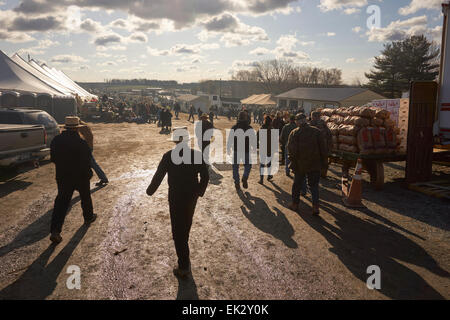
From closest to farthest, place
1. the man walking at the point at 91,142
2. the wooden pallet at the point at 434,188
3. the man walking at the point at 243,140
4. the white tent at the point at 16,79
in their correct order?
the wooden pallet at the point at 434,188 → the man walking at the point at 91,142 → the man walking at the point at 243,140 → the white tent at the point at 16,79

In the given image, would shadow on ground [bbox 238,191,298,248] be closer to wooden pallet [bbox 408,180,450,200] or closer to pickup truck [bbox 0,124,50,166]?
wooden pallet [bbox 408,180,450,200]

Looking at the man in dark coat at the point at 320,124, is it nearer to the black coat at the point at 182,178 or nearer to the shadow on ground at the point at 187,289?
the black coat at the point at 182,178

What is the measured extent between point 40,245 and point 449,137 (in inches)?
396

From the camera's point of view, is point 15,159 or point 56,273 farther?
point 15,159

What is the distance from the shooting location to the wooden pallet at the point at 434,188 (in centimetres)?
732

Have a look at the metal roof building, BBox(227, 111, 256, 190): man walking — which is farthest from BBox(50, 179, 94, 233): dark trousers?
the metal roof building

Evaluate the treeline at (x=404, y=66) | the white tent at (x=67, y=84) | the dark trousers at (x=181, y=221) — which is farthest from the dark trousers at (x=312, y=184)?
the treeline at (x=404, y=66)

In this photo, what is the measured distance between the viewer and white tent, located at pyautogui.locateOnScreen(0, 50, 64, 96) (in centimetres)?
2164

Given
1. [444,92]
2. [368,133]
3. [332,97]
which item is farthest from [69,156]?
[332,97]

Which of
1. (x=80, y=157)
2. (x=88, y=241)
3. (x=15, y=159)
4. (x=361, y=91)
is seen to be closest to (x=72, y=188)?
(x=80, y=157)

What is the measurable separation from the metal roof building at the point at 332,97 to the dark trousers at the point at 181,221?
3596 centimetres

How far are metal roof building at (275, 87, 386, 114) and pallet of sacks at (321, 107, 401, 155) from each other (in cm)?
3004

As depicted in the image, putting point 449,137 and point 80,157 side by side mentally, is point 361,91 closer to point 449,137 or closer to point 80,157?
point 449,137

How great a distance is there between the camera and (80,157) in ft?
16.7
